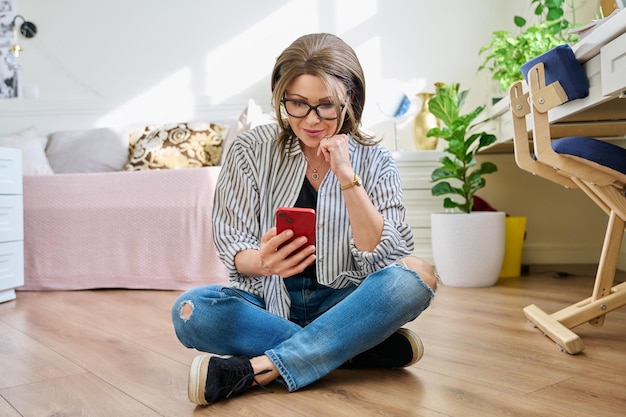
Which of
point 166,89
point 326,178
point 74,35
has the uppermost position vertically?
point 74,35

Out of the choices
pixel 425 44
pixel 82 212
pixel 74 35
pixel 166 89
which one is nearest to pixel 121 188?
pixel 82 212

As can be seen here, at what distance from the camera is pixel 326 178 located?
1.33 metres

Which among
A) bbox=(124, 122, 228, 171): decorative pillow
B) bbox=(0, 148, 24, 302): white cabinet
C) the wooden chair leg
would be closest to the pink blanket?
bbox=(0, 148, 24, 302): white cabinet

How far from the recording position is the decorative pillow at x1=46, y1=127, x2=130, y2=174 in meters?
3.36

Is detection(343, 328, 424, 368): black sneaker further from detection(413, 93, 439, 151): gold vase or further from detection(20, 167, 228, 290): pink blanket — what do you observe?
detection(413, 93, 439, 151): gold vase

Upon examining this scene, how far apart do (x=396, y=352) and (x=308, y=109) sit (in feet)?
1.66

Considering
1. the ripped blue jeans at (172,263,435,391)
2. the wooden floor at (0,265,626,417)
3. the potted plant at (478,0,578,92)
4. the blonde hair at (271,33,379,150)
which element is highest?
the potted plant at (478,0,578,92)

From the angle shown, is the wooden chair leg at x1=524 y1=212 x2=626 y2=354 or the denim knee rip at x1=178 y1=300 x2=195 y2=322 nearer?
the denim knee rip at x1=178 y1=300 x2=195 y2=322

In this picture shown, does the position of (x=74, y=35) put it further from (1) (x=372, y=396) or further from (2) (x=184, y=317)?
(1) (x=372, y=396)

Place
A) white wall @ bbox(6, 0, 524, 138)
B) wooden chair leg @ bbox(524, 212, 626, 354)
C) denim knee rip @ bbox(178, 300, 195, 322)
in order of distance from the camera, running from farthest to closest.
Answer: white wall @ bbox(6, 0, 524, 138) → wooden chair leg @ bbox(524, 212, 626, 354) → denim knee rip @ bbox(178, 300, 195, 322)

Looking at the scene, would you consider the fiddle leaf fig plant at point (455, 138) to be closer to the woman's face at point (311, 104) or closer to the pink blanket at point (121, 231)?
the pink blanket at point (121, 231)

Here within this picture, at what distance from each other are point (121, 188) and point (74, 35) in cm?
132

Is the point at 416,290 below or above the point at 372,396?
above

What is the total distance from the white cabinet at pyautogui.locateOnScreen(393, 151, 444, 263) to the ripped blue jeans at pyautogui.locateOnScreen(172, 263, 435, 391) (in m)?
1.95
